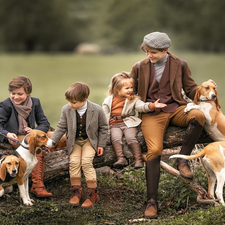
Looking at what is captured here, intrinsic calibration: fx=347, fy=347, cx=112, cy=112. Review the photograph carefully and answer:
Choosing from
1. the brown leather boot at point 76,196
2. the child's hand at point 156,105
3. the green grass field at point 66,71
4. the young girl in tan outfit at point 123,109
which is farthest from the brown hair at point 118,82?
the green grass field at point 66,71

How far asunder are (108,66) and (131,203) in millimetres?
26969

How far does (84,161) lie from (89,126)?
46 cm

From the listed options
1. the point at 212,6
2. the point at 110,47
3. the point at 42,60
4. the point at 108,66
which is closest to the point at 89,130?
the point at 212,6

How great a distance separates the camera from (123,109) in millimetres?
5016

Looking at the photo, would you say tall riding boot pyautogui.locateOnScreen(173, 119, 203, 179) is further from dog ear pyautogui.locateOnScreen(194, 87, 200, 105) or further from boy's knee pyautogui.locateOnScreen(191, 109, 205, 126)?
dog ear pyautogui.locateOnScreen(194, 87, 200, 105)

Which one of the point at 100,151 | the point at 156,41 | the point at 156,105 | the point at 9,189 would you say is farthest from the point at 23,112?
the point at 156,41

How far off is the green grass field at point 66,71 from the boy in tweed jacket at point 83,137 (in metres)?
7.48

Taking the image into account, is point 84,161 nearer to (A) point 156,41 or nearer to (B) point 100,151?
(B) point 100,151

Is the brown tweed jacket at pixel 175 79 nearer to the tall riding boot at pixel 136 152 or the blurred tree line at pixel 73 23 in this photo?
the tall riding boot at pixel 136 152

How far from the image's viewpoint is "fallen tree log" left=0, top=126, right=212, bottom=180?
480cm

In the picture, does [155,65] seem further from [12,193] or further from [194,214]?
[12,193]

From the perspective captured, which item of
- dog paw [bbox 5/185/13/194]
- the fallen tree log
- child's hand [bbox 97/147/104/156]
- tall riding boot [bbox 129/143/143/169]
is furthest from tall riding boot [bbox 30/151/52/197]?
tall riding boot [bbox 129/143/143/169]

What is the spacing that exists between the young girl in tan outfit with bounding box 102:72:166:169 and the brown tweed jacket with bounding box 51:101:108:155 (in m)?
0.26

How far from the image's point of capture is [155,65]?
5.03m
